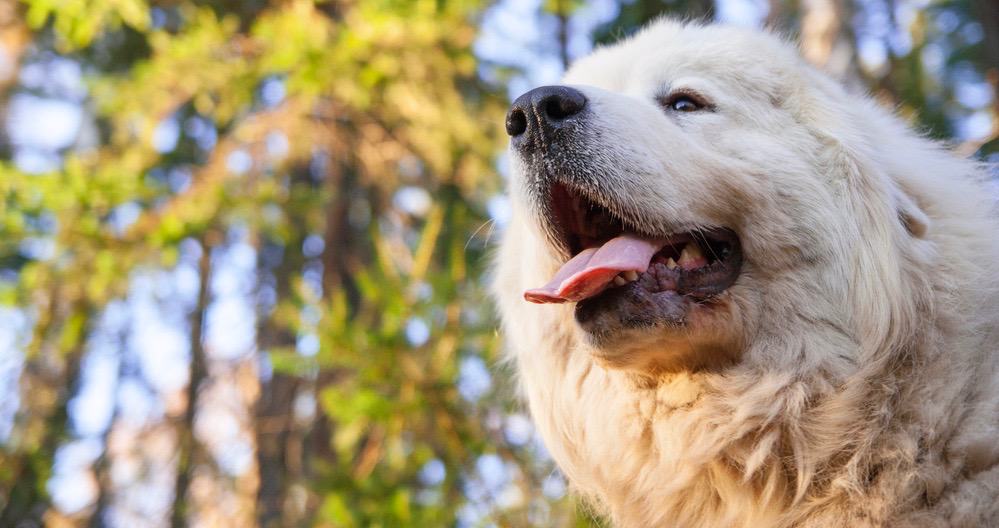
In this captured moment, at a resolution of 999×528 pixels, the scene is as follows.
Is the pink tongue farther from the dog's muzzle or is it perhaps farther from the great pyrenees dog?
the dog's muzzle

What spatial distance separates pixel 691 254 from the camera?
2746 millimetres

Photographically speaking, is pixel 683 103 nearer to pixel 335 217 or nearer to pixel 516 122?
pixel 516 122

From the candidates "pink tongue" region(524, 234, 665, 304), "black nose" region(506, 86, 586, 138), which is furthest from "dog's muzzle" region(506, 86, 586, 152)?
"pink tongue" region(524, 234, 665, 304)

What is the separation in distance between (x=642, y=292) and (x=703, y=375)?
32 centimetres

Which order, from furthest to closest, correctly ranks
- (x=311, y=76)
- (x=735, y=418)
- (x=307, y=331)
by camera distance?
1. (x=311, y=76)
2. (x=307, y=331)
3. (x=735, y=418)

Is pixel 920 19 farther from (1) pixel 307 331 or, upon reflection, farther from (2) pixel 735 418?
(2) pixel 735 418

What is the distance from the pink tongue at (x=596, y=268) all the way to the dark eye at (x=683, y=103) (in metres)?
0.53

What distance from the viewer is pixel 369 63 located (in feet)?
20.5

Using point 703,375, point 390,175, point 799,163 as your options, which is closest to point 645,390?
point 703,375

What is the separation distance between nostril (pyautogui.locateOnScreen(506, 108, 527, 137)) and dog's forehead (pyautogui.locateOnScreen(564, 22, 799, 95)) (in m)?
0.52

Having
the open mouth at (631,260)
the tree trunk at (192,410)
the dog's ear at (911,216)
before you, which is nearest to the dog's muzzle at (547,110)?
the open mouth at (631,260)

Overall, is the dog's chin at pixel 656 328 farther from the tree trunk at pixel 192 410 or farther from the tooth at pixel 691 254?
the tree trunk at pixel 192 410

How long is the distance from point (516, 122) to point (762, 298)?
906mm

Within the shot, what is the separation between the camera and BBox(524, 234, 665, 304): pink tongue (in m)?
2.56
